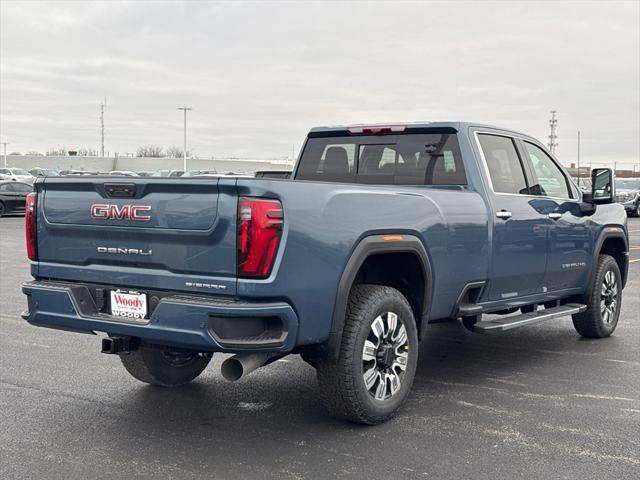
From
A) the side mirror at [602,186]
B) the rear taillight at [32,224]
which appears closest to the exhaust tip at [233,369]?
the rear taillight at [32,224]

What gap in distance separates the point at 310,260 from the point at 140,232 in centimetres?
102

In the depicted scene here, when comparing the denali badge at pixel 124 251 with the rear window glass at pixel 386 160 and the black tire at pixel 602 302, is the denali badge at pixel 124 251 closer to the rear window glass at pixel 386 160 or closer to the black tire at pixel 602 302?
the rear window glass at pixel 386 160

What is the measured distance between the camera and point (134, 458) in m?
4.55

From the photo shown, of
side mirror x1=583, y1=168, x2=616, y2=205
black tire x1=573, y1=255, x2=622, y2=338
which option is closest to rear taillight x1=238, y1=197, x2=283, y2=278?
side mirror x1=583, y1=168, x2=616, y2=205

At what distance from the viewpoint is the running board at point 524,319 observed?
6324mm

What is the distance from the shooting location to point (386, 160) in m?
6.83

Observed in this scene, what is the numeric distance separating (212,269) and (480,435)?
77.3 inches

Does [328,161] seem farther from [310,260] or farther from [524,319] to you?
[310,260]

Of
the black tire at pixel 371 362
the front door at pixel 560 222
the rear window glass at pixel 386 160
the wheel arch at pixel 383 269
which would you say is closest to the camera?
the wheel arch at pixel 383 269

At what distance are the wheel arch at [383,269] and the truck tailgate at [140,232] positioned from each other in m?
0.74

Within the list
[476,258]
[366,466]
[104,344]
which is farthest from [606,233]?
[104,344]

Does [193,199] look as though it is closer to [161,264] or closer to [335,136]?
[161,264]

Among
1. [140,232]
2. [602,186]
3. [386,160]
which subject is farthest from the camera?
[602,186]

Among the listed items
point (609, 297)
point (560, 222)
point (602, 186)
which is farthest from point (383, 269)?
point (609, 297)
